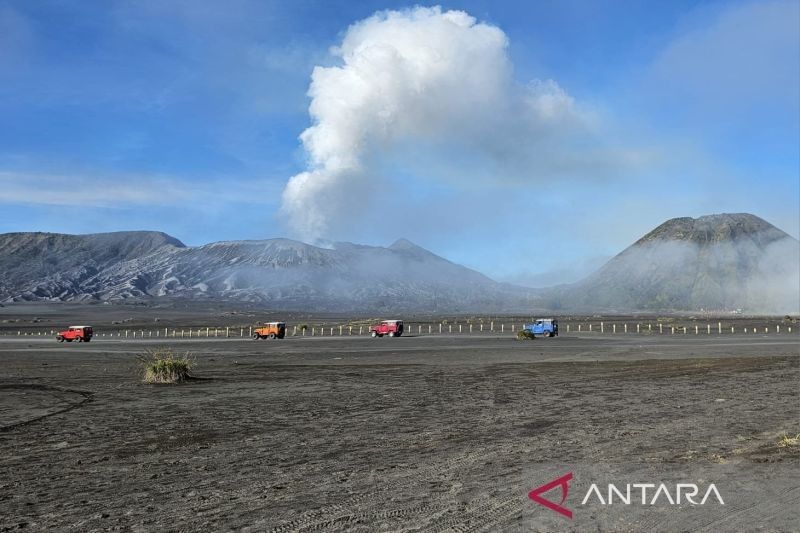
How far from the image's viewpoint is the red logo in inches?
307

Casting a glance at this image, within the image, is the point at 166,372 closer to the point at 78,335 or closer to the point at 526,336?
the point at 526,336

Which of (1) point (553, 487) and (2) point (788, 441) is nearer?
(1) point (553, 487)

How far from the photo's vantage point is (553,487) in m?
8.72

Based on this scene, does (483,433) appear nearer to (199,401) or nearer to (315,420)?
(315,420)

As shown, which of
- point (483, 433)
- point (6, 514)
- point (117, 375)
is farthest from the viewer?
point (117, 375)

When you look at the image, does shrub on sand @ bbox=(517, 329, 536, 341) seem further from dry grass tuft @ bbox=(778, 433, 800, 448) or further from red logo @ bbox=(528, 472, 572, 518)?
red logo @ bbox=(528, 472, 572, 518)

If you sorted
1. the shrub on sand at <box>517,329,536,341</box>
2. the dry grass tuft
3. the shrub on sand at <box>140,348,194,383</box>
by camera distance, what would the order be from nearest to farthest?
the dry grass tuft
the shrub on sand at <box>140,348,194,383</box>
the shrub on sand at <box>517,329,536,341</box>

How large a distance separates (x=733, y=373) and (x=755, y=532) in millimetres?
19032

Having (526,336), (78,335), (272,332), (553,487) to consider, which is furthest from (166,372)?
(78,335)

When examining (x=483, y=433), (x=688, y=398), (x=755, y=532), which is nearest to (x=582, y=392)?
(x=688, y=398)

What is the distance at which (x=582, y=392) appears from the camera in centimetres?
1894

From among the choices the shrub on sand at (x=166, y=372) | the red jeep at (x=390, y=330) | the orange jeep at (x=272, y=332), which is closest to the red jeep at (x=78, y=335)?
the orange jeep at (x=272, y=332)

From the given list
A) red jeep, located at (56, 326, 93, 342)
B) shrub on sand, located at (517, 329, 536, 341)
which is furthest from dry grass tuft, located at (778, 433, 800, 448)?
red jeep, located at (56, 326, 93, 342)

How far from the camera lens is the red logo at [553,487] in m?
7.80
